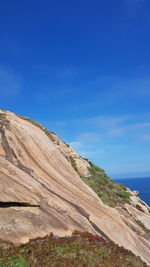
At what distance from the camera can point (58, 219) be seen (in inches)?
Answer: 627

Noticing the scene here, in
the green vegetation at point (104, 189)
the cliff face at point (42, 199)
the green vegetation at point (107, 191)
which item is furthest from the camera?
the green vegetation at point (104, 189)

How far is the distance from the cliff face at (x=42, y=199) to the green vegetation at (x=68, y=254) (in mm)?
860

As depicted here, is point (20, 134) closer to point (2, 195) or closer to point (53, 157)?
point (53, 157)

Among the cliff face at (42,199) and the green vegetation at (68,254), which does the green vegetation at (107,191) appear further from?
the green vegetation at (68,254)

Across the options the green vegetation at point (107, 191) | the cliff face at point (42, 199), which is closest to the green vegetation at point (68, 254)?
the cliff face at point (42, 199)

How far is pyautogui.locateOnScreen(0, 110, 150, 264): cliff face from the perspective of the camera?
14211mm

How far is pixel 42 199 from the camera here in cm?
1673

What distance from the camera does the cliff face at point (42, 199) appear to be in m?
14.2

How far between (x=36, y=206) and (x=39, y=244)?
324 centimetres

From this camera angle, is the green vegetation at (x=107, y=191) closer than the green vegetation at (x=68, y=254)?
No

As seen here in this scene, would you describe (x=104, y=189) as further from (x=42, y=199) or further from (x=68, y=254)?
(x=68, y=254)

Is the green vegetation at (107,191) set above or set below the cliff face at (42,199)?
above

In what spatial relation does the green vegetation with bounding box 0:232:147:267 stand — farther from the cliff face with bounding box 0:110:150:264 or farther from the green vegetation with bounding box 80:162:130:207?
the green vegetation with bounding box 80:162:130:207

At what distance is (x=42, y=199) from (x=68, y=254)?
4.84 metres
